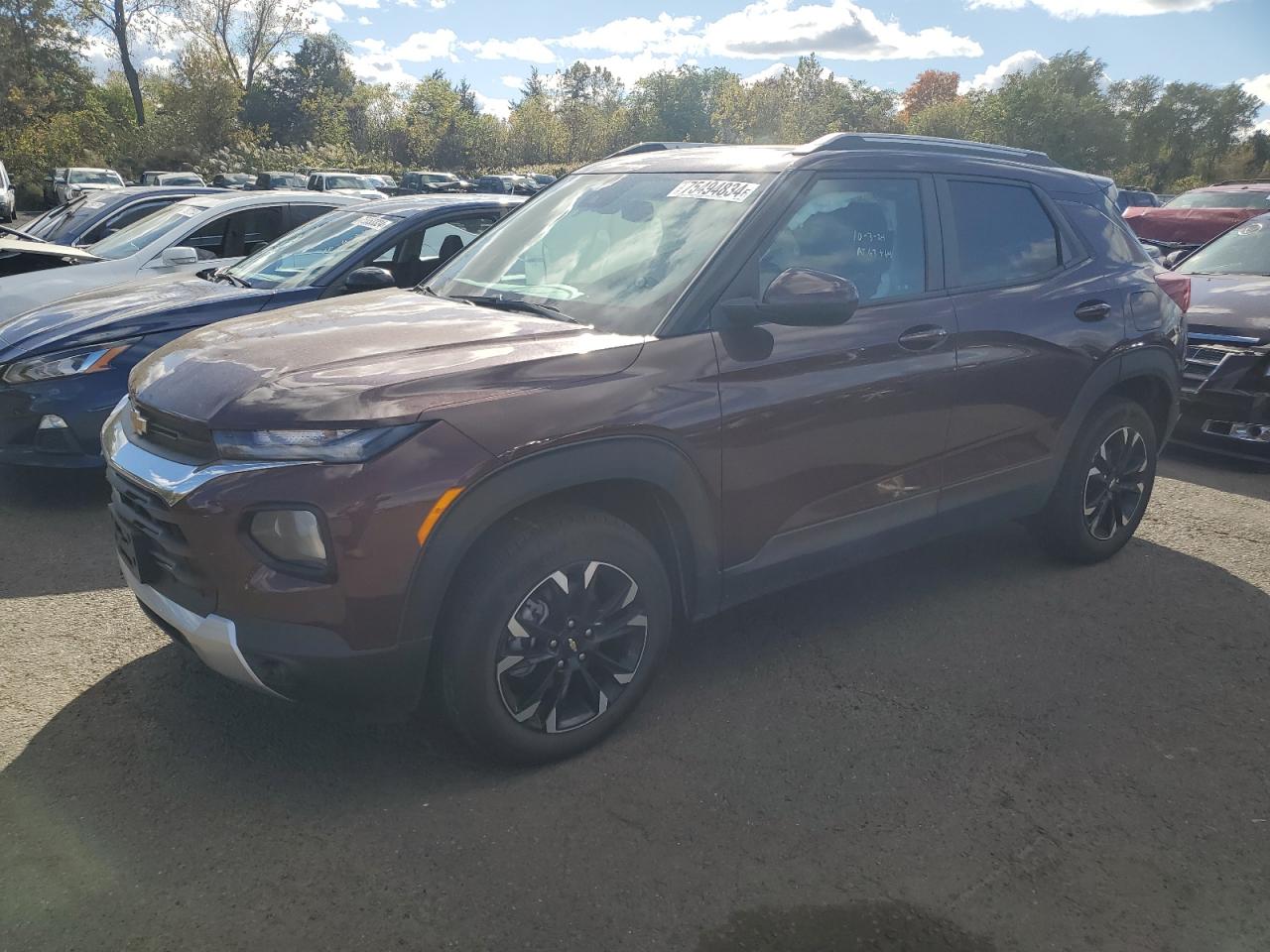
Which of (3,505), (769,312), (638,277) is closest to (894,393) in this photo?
(769,312)

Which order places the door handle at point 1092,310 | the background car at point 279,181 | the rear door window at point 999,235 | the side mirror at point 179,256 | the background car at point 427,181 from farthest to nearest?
1. the background car at point 427,181
2. the background car at point 279,181
3. the side mirror at point 179,256
4. the door handle at point 1092,310
5. the rear door window at point 999,235

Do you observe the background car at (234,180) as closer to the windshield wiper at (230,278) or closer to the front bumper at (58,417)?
the windshield wiper at (230,278)

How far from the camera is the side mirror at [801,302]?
308cm

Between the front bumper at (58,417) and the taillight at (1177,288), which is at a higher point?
the taillight at (1177,288)

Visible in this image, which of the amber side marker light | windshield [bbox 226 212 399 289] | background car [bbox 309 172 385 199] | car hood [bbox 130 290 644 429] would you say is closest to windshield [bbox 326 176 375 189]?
background car [bbox 309 172 385 199]

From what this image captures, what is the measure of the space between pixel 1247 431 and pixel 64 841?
6844 mm

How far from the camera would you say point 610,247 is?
3.59m

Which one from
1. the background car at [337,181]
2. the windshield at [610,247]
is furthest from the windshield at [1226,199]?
the background car at [337,181]

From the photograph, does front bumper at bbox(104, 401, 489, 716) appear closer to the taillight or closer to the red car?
the taillight

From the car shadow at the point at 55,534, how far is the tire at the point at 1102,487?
4239 millimetres

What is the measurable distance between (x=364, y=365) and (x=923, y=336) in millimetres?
2033

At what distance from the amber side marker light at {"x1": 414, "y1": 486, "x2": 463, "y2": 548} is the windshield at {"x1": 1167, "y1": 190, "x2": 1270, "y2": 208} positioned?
1441 centimetres

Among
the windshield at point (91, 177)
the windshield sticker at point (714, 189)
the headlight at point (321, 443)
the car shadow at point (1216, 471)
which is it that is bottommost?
the windshield at point (91, 177)

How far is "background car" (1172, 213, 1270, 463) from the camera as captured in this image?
645 cm
